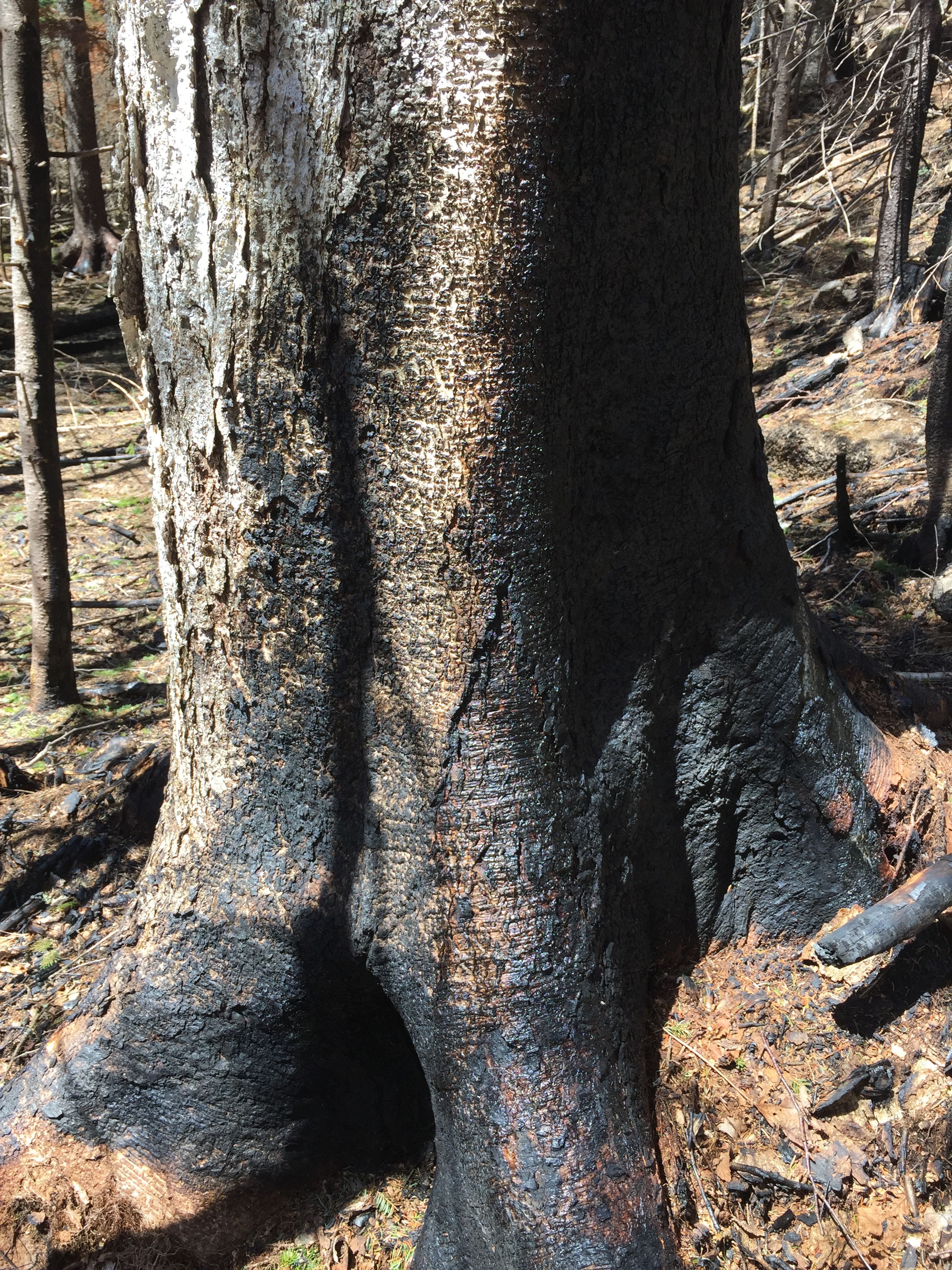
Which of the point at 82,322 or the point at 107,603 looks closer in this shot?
the point at 107,603

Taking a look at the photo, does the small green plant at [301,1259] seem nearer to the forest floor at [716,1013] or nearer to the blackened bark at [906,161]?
the forest floor at [716,1013]

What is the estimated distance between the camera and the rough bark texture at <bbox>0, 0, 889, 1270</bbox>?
1.85 m

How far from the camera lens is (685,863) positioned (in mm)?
2625

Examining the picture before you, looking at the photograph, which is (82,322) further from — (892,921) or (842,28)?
(892,921)

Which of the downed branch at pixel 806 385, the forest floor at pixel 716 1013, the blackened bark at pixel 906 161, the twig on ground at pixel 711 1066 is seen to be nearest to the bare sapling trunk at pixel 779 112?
the blackened bark at pixel 906 161

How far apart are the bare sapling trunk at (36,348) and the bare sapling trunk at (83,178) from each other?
29.2ft

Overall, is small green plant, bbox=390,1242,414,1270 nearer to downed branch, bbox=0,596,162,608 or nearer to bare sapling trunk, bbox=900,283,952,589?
bare sapling trunk, bbox=900,283,952,589

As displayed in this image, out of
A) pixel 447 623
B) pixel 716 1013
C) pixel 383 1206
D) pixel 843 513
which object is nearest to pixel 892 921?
pixel 716 1013

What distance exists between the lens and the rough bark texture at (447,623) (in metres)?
1.85

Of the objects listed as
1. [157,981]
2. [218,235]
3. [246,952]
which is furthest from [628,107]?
[157,981]

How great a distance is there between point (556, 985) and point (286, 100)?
6.20ft

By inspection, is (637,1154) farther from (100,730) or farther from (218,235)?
(100,730)

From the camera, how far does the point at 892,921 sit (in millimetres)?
2480

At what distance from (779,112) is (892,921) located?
11.3m
